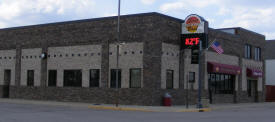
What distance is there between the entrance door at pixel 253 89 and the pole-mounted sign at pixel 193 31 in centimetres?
1435

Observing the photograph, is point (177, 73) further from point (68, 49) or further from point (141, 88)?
point (68, 49)

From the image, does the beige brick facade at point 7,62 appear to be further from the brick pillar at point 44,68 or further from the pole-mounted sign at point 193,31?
the pole-mounted sign at point 193,31

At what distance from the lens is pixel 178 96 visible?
31.6 meters

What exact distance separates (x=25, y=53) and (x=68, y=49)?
5.79 metres

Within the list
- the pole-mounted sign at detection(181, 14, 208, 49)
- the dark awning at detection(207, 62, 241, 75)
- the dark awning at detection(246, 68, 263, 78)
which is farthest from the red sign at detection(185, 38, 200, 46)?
the dark awning at detection(246, 68, 263, 78)

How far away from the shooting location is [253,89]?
4438cm

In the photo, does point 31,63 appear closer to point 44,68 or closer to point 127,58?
point 44,68

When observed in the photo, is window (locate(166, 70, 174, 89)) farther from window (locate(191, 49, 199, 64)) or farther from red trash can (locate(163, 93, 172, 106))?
window (locate(191, 49, 199, 64))

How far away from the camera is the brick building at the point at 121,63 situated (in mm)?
29812

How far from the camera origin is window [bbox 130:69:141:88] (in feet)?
98.5

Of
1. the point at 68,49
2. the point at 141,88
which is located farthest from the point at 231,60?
the point at 68,49

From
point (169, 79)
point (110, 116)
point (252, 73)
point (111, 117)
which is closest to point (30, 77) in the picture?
point (169, 79)

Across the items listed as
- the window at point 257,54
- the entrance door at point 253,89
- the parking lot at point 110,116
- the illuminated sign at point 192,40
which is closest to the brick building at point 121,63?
the illuminated sign at point 192,40

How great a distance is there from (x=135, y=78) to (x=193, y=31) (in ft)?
20.0
